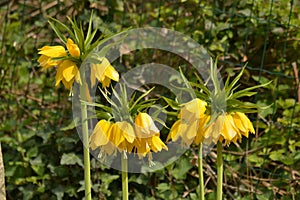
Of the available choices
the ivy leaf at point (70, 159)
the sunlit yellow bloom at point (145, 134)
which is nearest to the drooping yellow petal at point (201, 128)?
the sunlit yellow bloom at point (145, 134)

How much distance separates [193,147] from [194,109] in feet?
4.00

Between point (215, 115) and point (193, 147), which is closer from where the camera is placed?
point (215, 115)

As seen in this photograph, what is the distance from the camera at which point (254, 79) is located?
10.8 feet

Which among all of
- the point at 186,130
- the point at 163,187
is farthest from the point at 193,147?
the point at 186,130

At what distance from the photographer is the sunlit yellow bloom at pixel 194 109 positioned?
1896 mm

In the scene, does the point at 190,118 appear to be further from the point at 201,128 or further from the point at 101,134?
the point at 101,134

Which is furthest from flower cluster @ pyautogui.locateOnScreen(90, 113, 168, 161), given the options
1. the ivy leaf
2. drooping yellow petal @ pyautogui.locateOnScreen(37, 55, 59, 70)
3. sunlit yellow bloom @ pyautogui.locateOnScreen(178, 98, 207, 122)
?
the ivy leaf

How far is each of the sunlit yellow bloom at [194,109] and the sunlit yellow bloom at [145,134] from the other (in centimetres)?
10

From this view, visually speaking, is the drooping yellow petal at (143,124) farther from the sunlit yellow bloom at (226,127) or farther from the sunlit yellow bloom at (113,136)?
the sunlit yellow bloom at (226,127)

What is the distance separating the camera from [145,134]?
Result: 189 cm

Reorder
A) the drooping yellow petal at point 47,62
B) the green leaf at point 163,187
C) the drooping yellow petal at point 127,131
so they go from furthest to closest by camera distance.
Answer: the green leaf at point 163,187
the drooping yellow petal at point 47,62
the drooping yellow petal at point 127,131

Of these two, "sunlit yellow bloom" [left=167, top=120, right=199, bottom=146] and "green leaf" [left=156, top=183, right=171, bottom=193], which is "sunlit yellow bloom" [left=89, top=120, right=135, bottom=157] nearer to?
"sunlit yellow bloom" [left=167, top=120, right=199, bottom=146]

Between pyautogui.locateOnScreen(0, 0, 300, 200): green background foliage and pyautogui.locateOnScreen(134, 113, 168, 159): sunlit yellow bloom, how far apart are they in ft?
3.25

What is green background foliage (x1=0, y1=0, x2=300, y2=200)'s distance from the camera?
3029 mm
